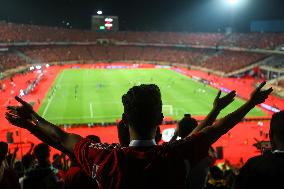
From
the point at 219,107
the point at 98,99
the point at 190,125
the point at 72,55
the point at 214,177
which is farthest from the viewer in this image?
the point at 72,55

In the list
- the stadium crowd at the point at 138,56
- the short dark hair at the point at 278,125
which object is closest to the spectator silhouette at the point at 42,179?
the short dark hair at the point at 278,125

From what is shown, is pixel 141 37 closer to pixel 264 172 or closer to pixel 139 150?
pixel 264 172

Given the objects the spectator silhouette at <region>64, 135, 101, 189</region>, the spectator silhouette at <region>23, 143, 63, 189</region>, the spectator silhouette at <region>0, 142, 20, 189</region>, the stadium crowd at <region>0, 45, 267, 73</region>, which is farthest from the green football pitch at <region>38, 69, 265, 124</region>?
the spectator silhouette at <region>64, 135, 101, 189</region>

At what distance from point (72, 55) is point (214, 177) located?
3189 inches

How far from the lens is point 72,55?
84.9 meters

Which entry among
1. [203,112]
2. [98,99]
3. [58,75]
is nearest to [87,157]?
[203,112]

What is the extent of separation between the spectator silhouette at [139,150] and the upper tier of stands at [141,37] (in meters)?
64.0

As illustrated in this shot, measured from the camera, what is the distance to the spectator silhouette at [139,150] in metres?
2.67

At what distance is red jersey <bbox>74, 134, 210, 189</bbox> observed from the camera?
2660mm

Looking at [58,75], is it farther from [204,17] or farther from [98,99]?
[204,17]

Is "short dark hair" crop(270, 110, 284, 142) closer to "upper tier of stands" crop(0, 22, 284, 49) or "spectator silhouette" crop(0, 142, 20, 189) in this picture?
"spectator silhouette" crop(0, 142, 20, 189)

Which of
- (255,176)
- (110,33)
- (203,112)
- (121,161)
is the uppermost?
(110,33)

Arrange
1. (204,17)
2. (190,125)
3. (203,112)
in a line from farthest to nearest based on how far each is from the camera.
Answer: (204,17), (203,112), (190,125)

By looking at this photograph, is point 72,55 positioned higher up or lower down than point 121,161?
higher up
